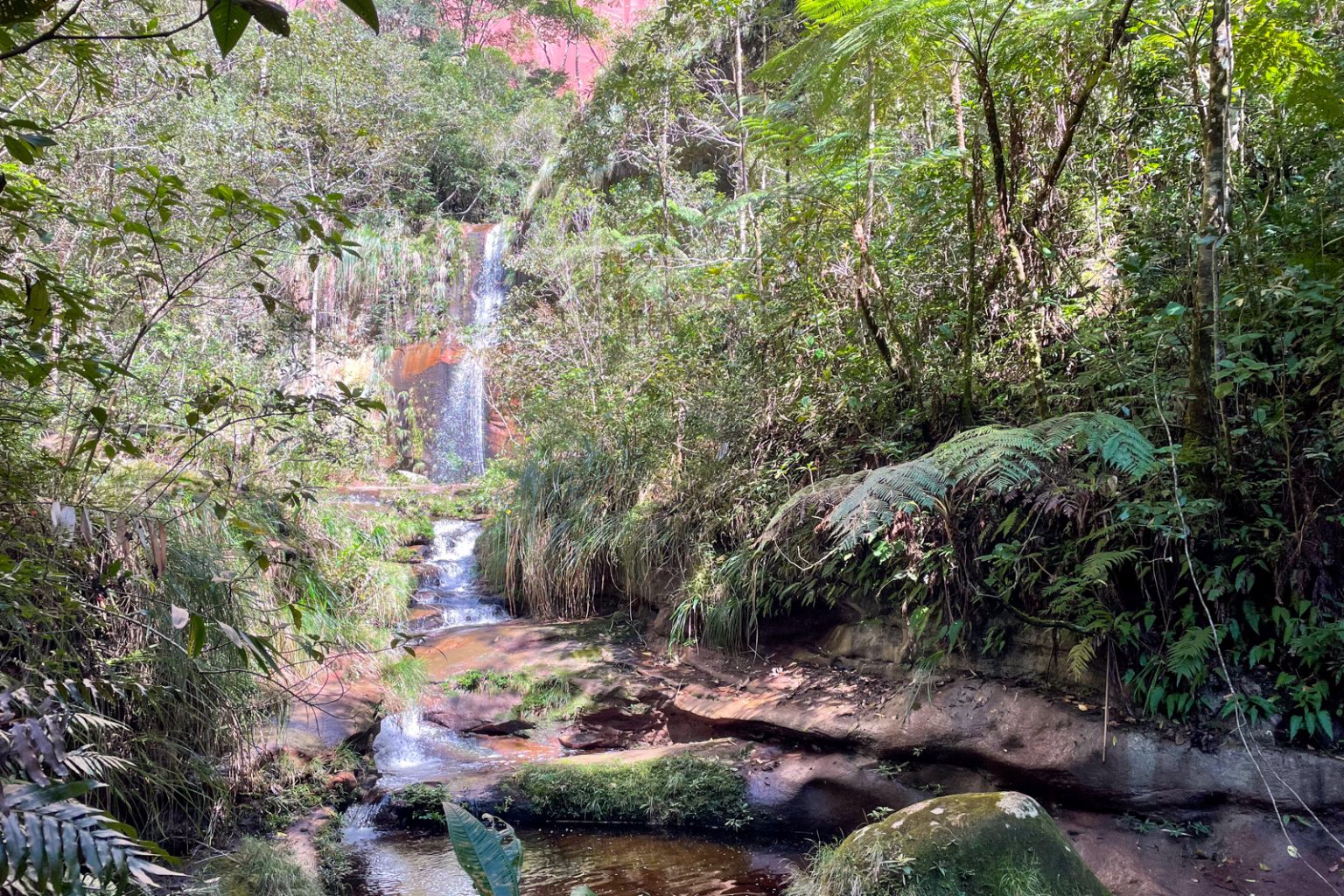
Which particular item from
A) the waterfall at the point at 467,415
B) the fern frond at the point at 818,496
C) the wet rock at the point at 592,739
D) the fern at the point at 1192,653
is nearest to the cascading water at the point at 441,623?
the wet rock at the point at 592,739

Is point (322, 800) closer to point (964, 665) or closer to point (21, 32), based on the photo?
point (964, 665)

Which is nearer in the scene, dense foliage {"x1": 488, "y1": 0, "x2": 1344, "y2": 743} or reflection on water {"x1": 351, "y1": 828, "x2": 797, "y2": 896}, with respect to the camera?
dense foliage {"x1": 488, "y1": 0, "x2": 1344, "y2": 743}

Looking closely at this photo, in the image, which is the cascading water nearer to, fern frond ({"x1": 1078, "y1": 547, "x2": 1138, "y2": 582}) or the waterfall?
the waterfall

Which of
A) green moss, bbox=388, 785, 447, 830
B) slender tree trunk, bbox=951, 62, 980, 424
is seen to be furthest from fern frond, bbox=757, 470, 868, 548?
green moss, bbox=388, 785, 447, 830

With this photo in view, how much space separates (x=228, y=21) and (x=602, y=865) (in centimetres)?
448

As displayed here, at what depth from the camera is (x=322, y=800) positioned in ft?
15.4

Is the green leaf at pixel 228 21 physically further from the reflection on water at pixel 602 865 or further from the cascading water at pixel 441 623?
the cascading water at pixel 441 623

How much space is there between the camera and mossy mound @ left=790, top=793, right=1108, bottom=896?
10.4 feet

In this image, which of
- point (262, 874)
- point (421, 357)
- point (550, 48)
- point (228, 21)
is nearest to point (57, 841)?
point (228, 21)

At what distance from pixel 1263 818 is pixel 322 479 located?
6.56 metres

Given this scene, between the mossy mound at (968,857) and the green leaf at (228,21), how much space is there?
349 cm

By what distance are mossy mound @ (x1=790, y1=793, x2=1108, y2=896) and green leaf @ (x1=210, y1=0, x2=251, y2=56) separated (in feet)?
11.4

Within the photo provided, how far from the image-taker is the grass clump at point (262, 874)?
142 inches

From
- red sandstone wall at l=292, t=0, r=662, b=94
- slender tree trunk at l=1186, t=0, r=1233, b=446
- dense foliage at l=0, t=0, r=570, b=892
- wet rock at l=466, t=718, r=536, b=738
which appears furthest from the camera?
red sandstone wall at l=292, t=0, r=662, b=94
